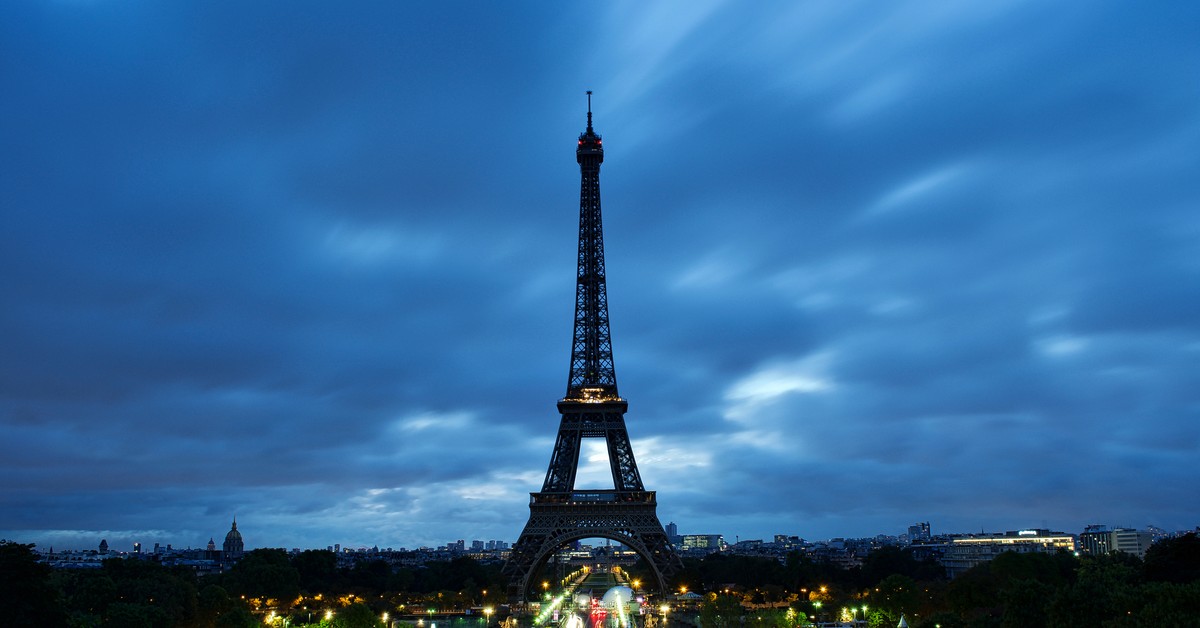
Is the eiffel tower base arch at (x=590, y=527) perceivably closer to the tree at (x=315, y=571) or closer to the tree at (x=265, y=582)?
the tree at (x=265, y=582)

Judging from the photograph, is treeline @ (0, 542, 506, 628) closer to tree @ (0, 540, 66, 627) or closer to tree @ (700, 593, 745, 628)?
tree @ (0, 540, 66, 627)

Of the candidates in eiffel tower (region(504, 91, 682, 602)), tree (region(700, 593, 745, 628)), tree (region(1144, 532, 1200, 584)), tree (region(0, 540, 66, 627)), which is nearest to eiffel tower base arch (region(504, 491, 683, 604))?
eiffel tower (region(504, 91, 682, 602))

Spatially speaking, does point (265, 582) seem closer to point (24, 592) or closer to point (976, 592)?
point (24, 592)

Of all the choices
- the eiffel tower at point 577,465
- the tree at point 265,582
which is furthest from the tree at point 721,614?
the tree at point 265,582

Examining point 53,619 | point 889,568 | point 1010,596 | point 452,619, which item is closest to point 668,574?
point 452,619

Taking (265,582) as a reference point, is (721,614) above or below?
below

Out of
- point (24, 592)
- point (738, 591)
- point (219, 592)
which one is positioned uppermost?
point (24, 592)

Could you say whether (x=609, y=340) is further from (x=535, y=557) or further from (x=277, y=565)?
(x=277, y=565)

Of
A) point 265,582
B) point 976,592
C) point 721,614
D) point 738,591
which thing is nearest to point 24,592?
point 721,614

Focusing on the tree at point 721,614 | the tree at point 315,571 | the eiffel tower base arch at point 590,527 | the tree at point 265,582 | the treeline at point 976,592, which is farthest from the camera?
the tree at point 315,571
